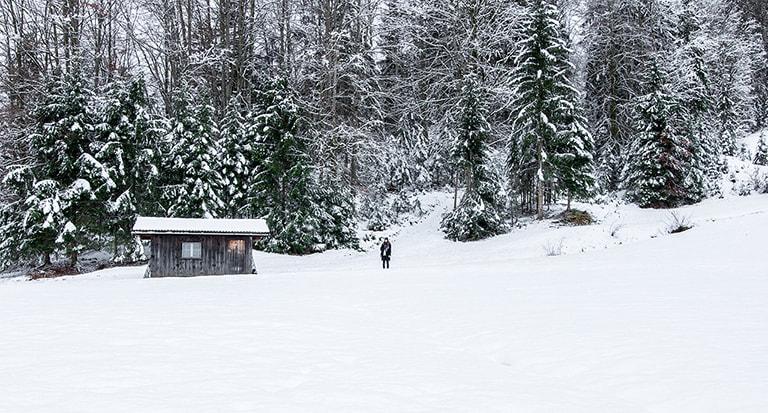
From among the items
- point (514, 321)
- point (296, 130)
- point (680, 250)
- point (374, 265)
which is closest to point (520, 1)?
point (296, 130)

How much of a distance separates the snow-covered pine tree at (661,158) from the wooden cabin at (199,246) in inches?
812

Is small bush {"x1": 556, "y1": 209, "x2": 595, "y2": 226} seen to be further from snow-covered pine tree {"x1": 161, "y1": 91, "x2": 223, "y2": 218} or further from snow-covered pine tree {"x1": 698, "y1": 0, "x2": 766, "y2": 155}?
snow-covered pine tree {"x1": 161, "y1": 91, "x2": 223, "y2": 218}

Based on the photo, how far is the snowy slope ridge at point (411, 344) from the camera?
14.4 ft

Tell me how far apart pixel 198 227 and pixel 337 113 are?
1543cm

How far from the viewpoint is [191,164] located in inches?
1055

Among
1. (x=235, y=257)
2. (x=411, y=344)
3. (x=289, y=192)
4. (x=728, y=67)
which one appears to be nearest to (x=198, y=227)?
(x=235, y=257)

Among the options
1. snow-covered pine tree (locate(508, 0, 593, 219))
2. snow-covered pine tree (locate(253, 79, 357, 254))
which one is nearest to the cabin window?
snow-covered pine tree (locate(253, 79, 357, 254))

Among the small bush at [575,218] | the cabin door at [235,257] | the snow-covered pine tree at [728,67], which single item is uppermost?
the snow-covered pine tree at [728,67]

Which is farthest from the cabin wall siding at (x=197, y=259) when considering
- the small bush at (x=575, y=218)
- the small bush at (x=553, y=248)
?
the small bush at (x=575, y=218)

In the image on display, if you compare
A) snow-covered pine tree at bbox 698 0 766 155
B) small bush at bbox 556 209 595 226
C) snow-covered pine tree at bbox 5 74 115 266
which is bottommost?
small bush at bbox 556 209 595 226

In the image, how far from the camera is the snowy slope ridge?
4.39 m

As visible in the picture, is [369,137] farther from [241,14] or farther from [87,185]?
[87,185]

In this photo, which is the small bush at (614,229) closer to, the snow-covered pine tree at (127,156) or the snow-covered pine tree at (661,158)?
the snow-covered pine tree at (661,158)

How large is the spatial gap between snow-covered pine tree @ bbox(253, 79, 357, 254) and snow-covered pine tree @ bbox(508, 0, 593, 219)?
1131cm
